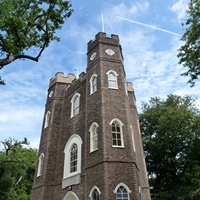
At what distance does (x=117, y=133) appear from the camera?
12445 mm

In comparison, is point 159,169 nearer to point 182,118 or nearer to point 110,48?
point 182,118

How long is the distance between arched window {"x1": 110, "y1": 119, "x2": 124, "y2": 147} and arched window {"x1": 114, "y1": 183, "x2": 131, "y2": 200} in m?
2.37

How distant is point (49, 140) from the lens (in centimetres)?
1656

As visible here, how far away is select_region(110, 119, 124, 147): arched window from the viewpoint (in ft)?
39.7

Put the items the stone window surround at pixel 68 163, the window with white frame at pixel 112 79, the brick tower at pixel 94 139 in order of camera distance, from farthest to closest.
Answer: the window with white frame at pixel 112 79 → the stone window surround at pixel 68 163 → the brick tower at pixel 94 139

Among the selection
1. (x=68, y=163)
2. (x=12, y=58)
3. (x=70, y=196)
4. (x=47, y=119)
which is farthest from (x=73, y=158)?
(x=12, y=58)

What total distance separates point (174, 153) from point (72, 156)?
524 inches

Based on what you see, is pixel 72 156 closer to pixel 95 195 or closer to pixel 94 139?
pixel 94 139

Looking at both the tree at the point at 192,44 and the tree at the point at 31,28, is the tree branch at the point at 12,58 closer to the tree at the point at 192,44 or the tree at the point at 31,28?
the tree at the point at 31,28

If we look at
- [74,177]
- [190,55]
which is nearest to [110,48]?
[190,55]

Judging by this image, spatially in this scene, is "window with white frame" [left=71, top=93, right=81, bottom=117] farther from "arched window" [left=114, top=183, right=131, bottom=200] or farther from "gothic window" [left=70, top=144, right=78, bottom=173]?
"arched window" [left=114, top=183, right=131, bottom=200]

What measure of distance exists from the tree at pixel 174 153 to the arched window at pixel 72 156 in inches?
425

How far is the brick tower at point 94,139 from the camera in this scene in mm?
10875

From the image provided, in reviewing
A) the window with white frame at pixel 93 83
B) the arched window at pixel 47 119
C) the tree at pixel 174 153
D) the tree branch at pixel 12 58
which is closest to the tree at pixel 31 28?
the tree branch at pixel 12 58
